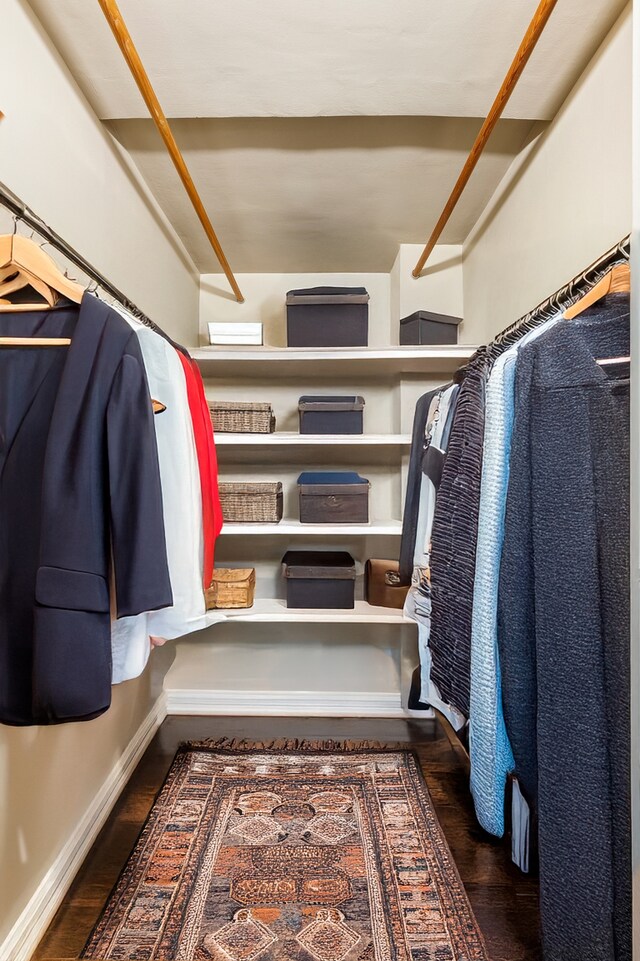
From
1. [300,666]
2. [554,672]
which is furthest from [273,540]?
[554,672]

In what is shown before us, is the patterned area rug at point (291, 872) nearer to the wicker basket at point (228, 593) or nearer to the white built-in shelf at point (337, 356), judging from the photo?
the wicker basket at point (228, 593)

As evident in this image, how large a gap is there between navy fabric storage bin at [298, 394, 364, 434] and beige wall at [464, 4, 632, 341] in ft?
2.15

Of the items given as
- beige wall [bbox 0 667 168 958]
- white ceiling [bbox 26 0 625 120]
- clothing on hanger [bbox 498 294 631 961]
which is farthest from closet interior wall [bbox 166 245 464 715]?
clothing on hanger [bbox 498 294 631 961]

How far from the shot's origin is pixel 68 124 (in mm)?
1532

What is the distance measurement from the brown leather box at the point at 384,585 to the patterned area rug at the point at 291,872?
65 cm

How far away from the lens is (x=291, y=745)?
7.66ft

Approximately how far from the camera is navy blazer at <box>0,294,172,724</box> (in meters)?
0.97

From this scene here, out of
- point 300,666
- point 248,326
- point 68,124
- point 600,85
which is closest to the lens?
point 600,85

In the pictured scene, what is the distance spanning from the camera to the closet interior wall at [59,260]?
1288mm

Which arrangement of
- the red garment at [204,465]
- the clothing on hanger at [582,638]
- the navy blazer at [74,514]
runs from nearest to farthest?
the clothing on hanger at [582,638] → the navy blazer at [74,514] → the red garment at [204,465]

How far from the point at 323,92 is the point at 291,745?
2.41 metres

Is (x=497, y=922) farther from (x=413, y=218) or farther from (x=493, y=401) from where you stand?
(x=413, y=218)

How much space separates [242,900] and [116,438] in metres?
1.35

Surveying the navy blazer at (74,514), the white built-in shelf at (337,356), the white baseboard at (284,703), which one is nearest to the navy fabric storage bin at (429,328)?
the white built-in shelf at (337,356)
